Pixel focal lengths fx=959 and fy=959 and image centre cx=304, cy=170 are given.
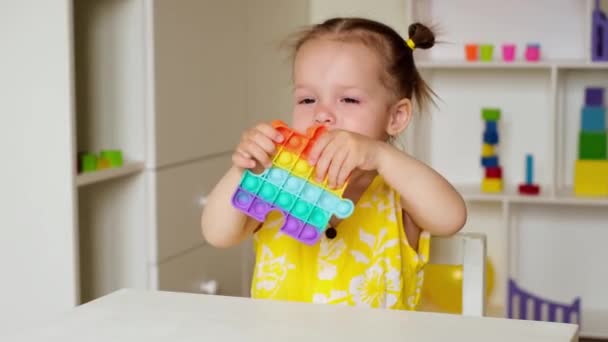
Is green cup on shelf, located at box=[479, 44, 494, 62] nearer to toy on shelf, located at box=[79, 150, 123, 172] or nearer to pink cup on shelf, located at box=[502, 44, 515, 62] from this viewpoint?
pink cup on shelf, located at box=[502, 44, 515, 62]

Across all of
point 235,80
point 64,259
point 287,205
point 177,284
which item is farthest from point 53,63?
point 287,205

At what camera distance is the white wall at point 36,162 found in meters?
1.67

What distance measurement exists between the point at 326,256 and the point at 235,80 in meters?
1.26

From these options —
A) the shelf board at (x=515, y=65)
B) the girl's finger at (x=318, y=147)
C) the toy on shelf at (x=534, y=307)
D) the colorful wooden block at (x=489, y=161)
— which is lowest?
the toy on shelf at (x=534, y=307)

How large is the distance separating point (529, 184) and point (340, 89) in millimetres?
1630

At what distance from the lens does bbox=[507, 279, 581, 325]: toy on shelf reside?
8.61 ft

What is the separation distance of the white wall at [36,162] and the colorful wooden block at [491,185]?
1.36 m

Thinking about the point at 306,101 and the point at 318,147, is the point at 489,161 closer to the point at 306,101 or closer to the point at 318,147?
the point at 306,101

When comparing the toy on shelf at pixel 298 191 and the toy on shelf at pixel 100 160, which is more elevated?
the toy on shelf at pixel 298 191

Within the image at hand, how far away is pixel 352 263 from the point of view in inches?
47.5

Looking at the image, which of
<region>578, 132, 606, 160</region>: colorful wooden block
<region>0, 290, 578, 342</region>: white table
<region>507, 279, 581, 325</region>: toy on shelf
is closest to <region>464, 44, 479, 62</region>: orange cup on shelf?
<region>578, 132, 606, 160</region>: colorful wooden block

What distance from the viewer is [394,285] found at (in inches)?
46.9

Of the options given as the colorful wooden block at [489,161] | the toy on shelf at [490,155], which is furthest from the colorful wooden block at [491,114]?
the colorful wooden block at [489,161]

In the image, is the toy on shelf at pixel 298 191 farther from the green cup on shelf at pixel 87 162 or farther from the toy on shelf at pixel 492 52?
the toy on shelf at pixel 492 52
